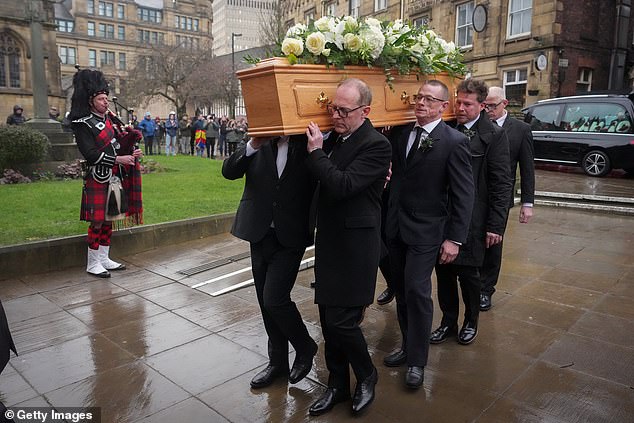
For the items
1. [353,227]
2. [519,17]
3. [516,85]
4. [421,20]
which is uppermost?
[421,20]

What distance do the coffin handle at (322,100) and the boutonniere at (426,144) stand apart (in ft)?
2.52

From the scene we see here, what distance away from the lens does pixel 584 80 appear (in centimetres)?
2142

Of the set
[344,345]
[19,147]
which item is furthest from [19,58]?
[344,345]

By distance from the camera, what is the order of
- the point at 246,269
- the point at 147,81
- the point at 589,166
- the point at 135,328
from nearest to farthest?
1. the point at 135,328
2. the point at 246,269
3. the point at 589,166
4. the point at 147,81

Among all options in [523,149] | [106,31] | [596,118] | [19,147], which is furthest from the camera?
[106,31]

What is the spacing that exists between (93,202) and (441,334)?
411 centimetres

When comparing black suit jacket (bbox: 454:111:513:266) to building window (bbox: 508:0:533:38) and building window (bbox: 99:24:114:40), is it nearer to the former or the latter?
building window (bbox: 508:0:533:38)

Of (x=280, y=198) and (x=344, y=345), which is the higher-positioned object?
(x=280, y=198)

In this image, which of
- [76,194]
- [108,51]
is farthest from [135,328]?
[108,51]

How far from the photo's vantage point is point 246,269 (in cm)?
634

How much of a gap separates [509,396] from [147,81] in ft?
125

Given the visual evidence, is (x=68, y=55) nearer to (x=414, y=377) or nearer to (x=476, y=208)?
(x=476, y=208)

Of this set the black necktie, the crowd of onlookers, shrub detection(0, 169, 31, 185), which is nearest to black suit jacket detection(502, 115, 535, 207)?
the black necktie

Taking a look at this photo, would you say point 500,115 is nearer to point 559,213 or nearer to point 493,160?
point 493,160
